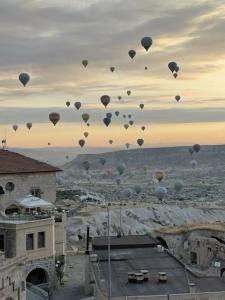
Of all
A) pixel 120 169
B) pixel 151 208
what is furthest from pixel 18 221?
pixel 151 208

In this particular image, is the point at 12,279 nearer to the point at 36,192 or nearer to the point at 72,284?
the point at 72,284

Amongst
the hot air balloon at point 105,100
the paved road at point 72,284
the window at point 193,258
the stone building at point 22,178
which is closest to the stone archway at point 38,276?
the paved road at point 72,284

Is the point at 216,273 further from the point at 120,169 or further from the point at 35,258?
the point at 120,169

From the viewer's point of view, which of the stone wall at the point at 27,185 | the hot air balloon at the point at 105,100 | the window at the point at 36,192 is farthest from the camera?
the hot air balloon at the point at 105,100

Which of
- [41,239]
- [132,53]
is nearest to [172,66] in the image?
[132,53]

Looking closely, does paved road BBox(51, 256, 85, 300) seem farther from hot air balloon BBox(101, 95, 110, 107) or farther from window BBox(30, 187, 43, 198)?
hot air balloon BBox(101, 95, 110, 107)

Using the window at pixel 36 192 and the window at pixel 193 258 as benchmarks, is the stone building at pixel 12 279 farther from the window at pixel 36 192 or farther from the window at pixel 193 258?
the window at pixel 193 258
